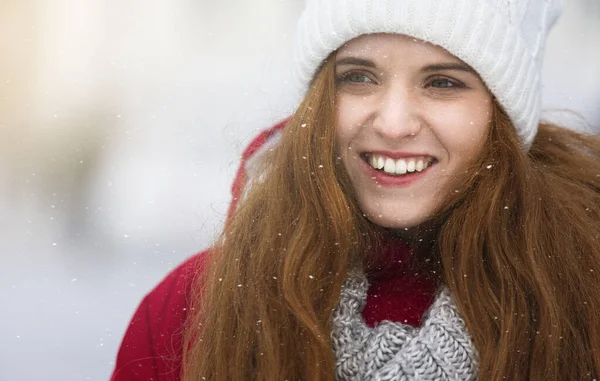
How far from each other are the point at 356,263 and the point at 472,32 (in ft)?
1.50

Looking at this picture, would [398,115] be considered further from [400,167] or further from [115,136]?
[115,136]

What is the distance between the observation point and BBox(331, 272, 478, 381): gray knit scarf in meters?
1.36

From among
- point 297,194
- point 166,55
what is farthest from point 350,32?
point 166,55

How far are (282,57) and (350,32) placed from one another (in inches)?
54.4

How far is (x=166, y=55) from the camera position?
328 cm

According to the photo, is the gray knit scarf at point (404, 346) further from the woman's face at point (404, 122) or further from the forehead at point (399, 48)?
the forehead at point (399, 48)

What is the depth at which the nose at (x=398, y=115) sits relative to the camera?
1429 millimetres

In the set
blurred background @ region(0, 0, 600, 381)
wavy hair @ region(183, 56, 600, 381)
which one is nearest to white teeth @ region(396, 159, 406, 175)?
wavy hair @ region(183, 56, 600, 381)

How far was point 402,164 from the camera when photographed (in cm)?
149

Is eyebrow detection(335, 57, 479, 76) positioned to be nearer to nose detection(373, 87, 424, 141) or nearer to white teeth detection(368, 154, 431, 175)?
nose detection(373, 87, 424, 141)

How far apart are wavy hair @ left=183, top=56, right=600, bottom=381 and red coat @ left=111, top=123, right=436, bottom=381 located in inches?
1.8

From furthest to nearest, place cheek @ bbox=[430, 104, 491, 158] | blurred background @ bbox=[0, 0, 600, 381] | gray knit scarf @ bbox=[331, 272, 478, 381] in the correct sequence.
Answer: blurred background @ bbox=[0, 0, 600, 381] < cheek @ bbox=[430, 104, 491, 158] < gray knit scarf @ bbox=[331, 272, 478, 381]

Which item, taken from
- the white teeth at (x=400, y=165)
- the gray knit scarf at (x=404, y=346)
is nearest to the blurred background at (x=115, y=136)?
the white teeth at (x=400, y=165)

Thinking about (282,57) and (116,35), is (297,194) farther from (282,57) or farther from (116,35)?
(116,35)
